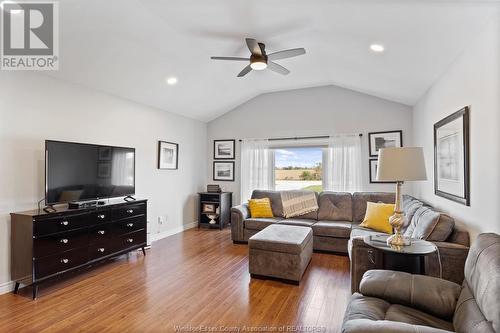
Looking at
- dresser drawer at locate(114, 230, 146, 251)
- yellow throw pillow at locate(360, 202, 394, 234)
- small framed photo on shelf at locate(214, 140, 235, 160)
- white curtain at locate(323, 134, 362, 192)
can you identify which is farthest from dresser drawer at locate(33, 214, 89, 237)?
white curtain at locate(323, 134, 362, 192)

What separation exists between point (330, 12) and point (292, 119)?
3.24 metres

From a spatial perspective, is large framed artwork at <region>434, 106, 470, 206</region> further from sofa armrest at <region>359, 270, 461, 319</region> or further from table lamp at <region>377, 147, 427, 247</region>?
sofa armrest at <region>359, 270, 461, 319</region>

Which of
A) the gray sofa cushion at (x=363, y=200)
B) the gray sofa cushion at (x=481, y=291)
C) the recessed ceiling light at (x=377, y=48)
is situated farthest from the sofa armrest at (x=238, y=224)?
the gray sofa cushion at (x=481, y=291)

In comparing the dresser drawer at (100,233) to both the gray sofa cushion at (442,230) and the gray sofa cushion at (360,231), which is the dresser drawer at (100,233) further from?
the gray sofa cushion at (442,230)

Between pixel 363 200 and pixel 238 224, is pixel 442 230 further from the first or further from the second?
pixel 238 224

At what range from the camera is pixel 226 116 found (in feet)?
21.1

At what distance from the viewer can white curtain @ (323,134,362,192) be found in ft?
17.2

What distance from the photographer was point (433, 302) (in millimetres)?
1674

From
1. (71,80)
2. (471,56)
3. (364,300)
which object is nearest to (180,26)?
(71,80)

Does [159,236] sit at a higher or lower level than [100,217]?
lower

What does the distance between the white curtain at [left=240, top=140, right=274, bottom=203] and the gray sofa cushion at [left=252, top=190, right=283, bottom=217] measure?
47 centimetres

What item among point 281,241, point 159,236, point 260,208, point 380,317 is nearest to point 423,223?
point 281,241

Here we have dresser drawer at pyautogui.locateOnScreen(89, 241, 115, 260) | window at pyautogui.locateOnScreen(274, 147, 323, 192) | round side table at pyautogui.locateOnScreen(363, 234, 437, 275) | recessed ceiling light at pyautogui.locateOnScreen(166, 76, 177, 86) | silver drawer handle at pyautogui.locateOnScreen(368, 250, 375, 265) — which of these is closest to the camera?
round side table at pyautogui.locateOnScreen(363, 234, 437, 275)

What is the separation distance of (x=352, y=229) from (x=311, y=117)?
248 cm
